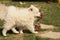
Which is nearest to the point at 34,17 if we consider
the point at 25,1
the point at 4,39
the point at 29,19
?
the point at 29,19

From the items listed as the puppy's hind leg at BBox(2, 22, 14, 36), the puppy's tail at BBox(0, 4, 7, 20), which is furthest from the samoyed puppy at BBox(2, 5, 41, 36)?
the puppy's tail at BBox(0, 4, 7, 20)

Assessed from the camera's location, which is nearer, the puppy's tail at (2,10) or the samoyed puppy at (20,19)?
the samoyed puppy at (20,19)

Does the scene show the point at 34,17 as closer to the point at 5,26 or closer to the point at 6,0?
the point at 5,26

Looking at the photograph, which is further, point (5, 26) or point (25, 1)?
point (25, 1)

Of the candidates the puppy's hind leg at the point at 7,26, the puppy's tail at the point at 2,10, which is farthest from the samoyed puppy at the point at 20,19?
the puppy's tail at the point at 2,10

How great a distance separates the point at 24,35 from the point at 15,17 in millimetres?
375

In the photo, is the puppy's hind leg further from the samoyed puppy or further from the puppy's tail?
the puppy's tail

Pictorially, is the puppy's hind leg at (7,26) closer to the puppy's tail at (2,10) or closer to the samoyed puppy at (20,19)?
the samoyed puppy at (20,19)

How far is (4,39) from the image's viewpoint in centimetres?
321

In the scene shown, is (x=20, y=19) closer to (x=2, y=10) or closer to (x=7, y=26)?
(x=7, y=26)

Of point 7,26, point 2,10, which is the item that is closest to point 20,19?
point 7,26

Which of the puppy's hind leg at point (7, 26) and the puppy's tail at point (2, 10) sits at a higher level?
the puppy's tail at point (2, 10)

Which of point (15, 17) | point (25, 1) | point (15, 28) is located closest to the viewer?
point (15, 17)

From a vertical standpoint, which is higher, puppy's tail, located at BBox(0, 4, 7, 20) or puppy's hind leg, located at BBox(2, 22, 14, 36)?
puppy's tail, located at BBox(0, 4, 7, 20)
